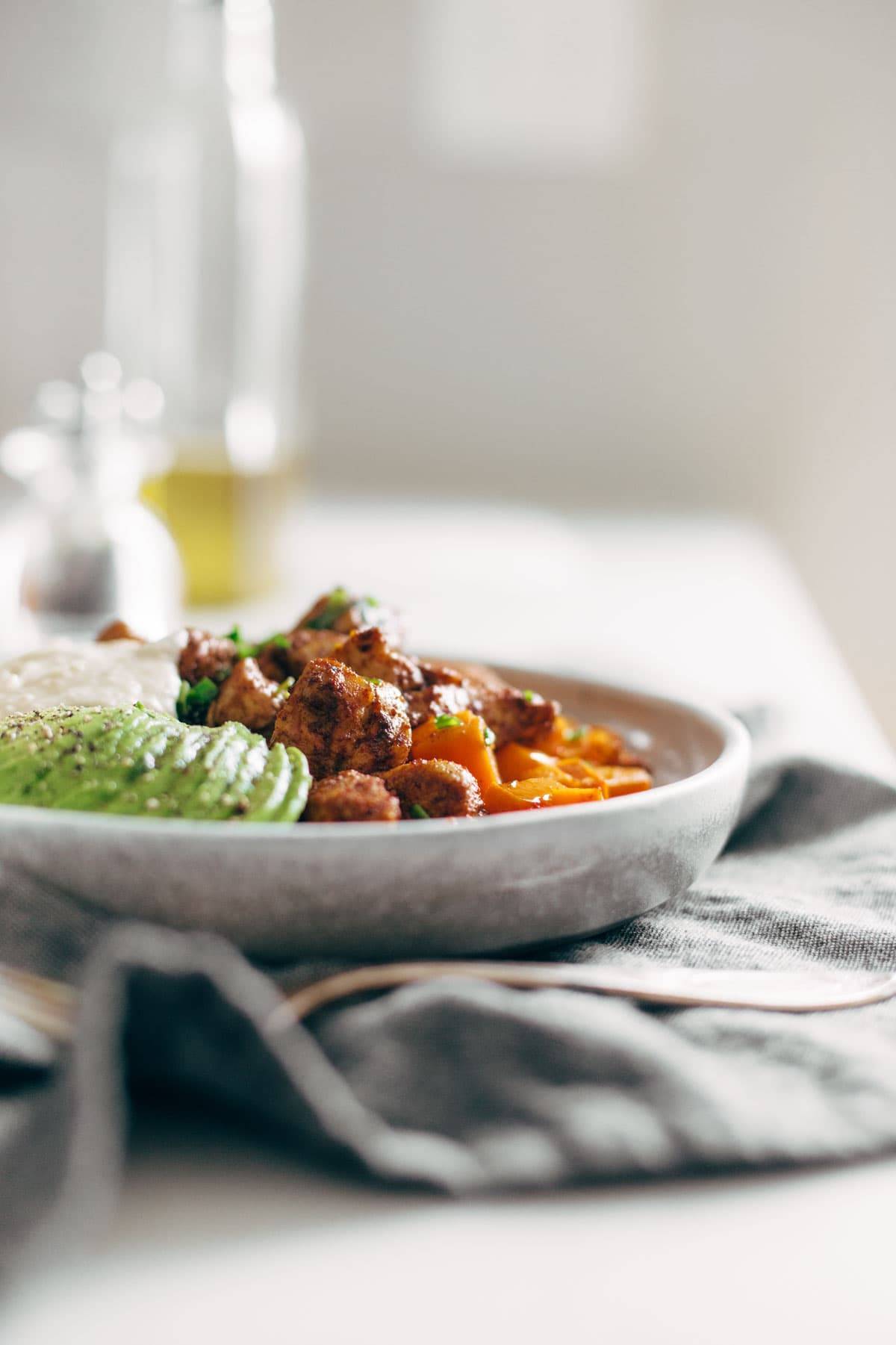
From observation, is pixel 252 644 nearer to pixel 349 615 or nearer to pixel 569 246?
pixel 349 615

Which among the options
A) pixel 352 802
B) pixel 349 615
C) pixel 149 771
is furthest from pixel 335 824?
pixel 349 615

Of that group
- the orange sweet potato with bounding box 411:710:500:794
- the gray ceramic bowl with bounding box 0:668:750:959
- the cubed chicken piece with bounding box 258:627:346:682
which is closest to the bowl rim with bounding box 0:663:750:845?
the gray ceramic bowl with bounding box 0:668:750:959

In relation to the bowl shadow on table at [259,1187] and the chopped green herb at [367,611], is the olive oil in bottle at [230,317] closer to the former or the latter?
the chopped green herb at [367,611]

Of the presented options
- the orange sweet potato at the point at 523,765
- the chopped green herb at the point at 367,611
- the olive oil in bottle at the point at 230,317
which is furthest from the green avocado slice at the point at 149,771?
the olive oil in bottle at the point at 230,317

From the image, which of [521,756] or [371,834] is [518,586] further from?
[371,834]

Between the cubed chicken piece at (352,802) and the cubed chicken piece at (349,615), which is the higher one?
the cubed chicken piece at (352,802)
